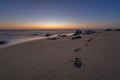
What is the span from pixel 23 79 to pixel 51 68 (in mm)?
1238

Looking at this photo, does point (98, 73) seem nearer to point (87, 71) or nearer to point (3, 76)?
point (87, 71)

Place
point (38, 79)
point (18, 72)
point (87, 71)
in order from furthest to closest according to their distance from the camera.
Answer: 1. point (18, 72)
2. point (87, 71)
3. point (38, 79)

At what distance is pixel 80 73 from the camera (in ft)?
13.8

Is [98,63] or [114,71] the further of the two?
[98,63]

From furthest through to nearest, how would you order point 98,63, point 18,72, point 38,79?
point 98,63 → point 18,72 → point 38,79

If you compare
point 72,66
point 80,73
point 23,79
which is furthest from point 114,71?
point 23,79

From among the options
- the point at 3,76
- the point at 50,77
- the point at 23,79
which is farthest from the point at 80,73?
the point at 3,76

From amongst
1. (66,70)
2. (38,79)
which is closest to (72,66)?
(66,70)

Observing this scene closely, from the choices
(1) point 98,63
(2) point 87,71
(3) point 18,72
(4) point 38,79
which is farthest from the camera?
(1) point 98,63

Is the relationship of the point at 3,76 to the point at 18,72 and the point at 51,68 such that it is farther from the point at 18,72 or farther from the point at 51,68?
the point at 51,68

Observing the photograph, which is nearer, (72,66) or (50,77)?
(50,77)

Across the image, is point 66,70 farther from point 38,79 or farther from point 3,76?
point 3,76

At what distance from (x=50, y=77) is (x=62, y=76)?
1.39ft

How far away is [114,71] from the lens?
4.18m
